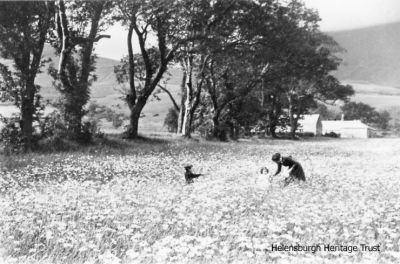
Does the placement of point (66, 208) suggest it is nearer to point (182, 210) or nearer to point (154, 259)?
point (182, 210)

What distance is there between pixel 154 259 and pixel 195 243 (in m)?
1.03

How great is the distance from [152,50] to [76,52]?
34.3 ft

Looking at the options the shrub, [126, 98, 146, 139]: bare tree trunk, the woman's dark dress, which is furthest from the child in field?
[126, 98, 146, 139]: bare tree trunk

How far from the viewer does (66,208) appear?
8.34 meters

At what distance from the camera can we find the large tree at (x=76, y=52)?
82.1 feet

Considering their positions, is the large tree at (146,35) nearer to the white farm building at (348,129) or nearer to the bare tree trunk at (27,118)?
the bare tree trunk at (27,118)

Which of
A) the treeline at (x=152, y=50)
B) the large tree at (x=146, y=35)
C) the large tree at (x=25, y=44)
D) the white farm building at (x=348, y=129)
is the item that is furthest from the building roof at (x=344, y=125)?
the large tree at (x=25, y=44)

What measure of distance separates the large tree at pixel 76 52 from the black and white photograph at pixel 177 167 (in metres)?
0.08

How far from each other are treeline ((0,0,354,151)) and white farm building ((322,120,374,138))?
9509cm

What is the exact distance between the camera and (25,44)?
21.8 meters

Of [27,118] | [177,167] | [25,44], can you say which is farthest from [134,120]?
[177,167]

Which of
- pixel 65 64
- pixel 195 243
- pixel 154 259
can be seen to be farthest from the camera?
pixel 65 64

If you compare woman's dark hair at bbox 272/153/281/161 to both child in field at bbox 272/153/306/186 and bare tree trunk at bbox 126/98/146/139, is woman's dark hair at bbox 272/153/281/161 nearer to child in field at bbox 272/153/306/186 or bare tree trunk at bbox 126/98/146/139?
child in field at bbox 272/153/306/186

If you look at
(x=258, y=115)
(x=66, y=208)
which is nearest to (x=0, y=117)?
(x=66, y=208)
